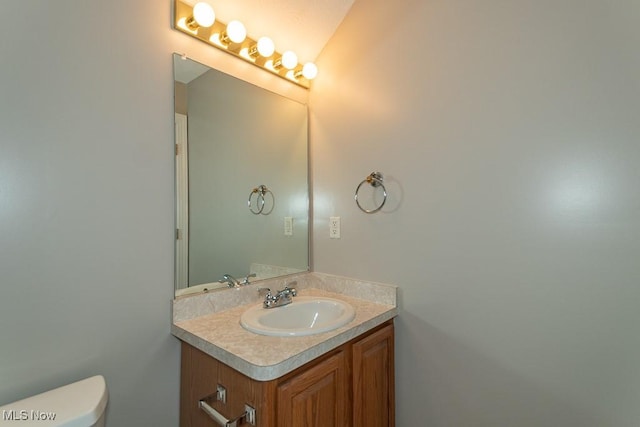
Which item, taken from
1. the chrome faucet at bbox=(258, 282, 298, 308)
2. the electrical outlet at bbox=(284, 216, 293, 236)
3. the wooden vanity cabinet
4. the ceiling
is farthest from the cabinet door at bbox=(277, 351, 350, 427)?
the ceiling

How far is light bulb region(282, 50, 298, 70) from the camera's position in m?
1.56

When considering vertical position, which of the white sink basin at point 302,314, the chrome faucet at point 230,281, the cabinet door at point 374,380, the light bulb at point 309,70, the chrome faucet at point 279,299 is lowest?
the cabinet door at point 374,380

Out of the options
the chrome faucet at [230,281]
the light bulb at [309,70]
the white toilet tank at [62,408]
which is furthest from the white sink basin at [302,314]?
the light bulb at [309,70]

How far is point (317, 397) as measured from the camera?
98 cm

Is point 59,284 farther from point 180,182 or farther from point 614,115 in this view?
point 614,115

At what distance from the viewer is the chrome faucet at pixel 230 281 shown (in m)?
1.36

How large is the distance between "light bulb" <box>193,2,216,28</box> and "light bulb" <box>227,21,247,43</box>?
0.09 meters

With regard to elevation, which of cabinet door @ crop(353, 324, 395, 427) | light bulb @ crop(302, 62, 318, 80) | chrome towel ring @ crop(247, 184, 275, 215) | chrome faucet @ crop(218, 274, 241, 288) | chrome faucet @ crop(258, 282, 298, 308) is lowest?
cabinet door @ crop(353, 324, 395, 427)

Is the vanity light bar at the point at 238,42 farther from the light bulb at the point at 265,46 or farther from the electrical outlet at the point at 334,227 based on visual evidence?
the electrical outlet at the point at 334,227

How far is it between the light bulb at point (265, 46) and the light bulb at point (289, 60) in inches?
4.3

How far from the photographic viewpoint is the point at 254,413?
2.78ft

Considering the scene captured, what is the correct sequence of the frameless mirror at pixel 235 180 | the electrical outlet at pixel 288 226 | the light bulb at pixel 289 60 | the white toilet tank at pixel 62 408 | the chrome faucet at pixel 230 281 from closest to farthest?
the white toilet tank at pixel 62 408 → the frameless mirror at pixel 235 180 → the chrome faucet at pixel 230 281 → the light bulb at pixel 289 60 → the electrical outlet at pixel 288 226

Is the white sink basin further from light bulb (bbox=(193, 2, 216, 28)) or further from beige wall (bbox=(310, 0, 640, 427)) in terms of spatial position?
light bulb (bbox=(193, 2, 216, 28))

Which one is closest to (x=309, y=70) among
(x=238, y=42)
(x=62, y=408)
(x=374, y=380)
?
(x=238, y=42)
